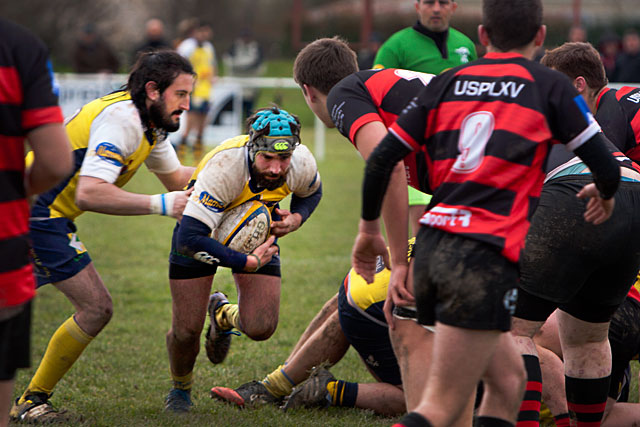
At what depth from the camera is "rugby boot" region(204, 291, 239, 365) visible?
4631mm

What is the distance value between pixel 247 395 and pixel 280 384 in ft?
0.63

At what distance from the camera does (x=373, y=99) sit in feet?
10.6

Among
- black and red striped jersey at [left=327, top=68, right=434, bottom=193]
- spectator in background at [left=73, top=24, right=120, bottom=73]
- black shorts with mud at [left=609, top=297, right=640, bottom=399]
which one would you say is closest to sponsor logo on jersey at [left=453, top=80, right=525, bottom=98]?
black and red striped jersey at [left=327, top=68, right=434, bottom=193]

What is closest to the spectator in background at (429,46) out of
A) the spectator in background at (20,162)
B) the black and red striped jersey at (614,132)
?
the black and red striped jersey at (614,132)

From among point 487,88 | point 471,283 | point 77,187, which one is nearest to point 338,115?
point 487,88

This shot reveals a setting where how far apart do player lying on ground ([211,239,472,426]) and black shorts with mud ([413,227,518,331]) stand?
1.33 meters

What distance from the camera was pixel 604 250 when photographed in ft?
10.8

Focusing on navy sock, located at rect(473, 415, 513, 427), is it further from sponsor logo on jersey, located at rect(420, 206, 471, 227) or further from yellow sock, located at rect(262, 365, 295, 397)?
yellow sock, located at rect(262, 365, 295, 397)

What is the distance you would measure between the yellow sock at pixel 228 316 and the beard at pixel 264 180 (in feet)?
2.54

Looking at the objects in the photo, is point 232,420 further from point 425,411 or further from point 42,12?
point 42,12

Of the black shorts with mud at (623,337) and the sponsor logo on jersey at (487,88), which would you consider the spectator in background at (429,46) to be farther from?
the sponsor logo on jersey at (487,88)

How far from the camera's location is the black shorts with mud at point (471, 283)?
2572 millimetres

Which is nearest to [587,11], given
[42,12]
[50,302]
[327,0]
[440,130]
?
[327,0]

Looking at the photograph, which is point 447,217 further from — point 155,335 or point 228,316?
point 155,335
